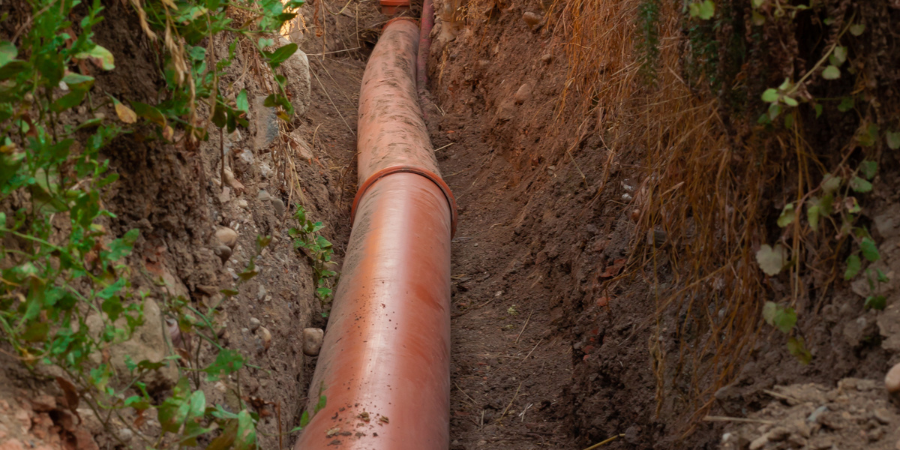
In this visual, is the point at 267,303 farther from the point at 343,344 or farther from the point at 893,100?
the point at 893,100

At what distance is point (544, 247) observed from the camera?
285cm

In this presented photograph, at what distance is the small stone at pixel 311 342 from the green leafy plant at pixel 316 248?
10.1 inches

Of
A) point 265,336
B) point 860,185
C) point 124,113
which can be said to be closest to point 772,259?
point 860,185

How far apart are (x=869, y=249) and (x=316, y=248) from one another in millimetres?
2009

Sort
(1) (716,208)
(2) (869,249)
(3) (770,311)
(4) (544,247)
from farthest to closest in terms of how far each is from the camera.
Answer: (4) (544,247) < (1) (716,208) < (3) (770,311) < (2) (869,249)

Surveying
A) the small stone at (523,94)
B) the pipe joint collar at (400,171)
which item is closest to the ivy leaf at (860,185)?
the pipe joint collar at (400,171)

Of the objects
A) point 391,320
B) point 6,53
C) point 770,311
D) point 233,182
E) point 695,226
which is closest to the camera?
point 6,53

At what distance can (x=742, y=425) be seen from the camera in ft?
4.30

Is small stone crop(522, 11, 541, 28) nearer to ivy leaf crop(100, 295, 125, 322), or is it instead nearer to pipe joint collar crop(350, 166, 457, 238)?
pipe joint collar crop(350, 166, 457, 238)

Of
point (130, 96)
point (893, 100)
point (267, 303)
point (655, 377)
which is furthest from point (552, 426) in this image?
point (130, 96)

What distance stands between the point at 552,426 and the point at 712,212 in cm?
103

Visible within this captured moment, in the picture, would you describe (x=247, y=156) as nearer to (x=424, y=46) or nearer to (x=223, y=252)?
(x=223, y=252)

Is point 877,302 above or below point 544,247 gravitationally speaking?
above

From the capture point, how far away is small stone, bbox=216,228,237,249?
1.93m
